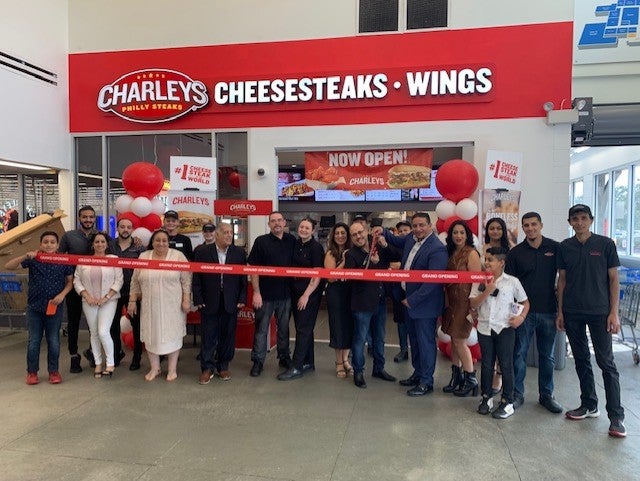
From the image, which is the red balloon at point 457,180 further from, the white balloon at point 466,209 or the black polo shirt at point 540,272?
the black polo shirt at point 540,272

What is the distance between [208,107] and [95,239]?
3169 mm

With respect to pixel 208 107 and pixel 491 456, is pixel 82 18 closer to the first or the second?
pixel 208 107

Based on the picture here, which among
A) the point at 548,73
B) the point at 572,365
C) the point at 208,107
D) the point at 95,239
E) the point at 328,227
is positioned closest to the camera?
the point at 95,239

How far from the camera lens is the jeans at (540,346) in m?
4.18

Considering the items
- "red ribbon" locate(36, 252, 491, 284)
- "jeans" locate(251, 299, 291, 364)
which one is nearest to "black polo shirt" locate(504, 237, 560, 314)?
"red ribbon" locate(36, 252, 491, 284)

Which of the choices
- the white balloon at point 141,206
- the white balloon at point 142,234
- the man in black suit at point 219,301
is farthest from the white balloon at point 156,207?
the man in black suit at point 219,301

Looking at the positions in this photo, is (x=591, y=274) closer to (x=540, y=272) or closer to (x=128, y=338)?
(x=540, y=272)

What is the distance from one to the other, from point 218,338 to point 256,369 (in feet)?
1.82

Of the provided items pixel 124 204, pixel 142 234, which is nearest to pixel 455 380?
pixel 142 234

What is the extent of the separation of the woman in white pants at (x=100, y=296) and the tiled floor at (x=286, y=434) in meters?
0.29

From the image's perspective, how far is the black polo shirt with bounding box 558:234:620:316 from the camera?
3.77 m

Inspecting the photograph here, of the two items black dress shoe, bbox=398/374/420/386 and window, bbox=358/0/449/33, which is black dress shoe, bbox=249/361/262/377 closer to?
black dress shoe, bbox=398/374/420/386

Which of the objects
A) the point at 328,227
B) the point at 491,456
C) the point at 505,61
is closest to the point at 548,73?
the point at 505,61

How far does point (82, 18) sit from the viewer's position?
758cm
